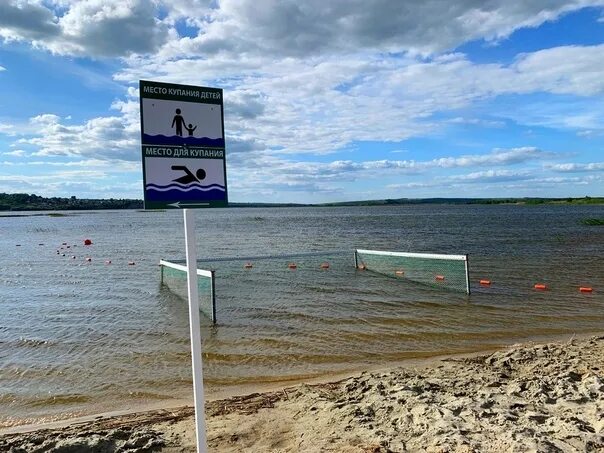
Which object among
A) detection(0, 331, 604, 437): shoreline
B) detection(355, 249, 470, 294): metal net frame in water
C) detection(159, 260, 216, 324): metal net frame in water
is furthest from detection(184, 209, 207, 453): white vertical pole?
detection(355, 249, 470, 294): metal net frame in water

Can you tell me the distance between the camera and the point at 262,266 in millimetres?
21391

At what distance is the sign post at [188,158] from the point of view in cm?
375

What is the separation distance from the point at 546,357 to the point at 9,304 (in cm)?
1452

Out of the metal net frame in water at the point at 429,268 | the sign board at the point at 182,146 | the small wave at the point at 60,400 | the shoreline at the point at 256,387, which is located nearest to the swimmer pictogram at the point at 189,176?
the sign board at the point at 182,146

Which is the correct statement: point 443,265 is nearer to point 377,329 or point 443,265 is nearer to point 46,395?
point 377,329

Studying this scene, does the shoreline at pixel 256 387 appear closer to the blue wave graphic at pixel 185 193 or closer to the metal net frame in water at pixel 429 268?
the blue wave graphic at pixel 185 193

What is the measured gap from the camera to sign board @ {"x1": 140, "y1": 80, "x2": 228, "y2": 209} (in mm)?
3748

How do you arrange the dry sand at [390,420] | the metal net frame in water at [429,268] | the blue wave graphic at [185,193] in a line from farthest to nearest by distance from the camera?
the metal net frame in water at [429,268], the dry sand at [390,420], the blue wave graphic at [185,193]

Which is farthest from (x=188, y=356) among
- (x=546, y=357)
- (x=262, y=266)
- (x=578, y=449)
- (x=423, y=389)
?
(x=262, y=266)

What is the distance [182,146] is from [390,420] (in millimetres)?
3352

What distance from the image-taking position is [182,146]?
3.87 m

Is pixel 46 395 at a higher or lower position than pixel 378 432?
Answer: lower

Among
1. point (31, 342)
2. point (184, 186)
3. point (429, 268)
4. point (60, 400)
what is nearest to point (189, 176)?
point (184, 186)

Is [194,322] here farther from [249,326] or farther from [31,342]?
[31,342]
